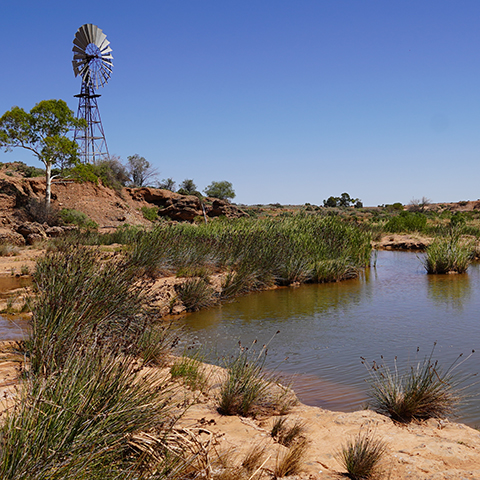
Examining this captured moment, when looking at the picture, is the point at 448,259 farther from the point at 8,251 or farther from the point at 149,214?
the point at 149,214

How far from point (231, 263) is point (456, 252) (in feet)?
28.8

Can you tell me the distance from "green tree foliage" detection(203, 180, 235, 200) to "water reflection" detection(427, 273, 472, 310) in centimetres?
4532

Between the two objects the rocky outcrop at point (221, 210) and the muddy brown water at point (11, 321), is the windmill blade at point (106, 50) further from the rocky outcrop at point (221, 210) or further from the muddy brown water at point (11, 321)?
the muddy brown water at point (11, 321)

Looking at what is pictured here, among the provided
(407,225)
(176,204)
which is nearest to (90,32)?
(176,204)

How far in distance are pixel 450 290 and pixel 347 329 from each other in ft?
19.6

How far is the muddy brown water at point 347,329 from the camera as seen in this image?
6375 millimetres

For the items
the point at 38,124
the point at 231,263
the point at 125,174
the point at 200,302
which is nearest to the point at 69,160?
the point at 38,124

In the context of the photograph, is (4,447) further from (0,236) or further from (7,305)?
(0,236)

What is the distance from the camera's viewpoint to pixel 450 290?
44.8 ft

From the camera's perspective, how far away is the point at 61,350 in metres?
4.38

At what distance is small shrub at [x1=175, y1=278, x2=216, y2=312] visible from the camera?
11.3 metres

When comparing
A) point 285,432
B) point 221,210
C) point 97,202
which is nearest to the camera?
point 285,432

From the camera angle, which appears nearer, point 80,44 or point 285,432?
point 285,432

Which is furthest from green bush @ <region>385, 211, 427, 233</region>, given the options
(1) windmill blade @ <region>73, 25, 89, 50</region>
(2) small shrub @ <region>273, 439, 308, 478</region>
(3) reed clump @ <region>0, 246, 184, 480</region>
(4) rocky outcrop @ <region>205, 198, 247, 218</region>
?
(3) reed clump @ <region>0, 246, 184, 480</region>
